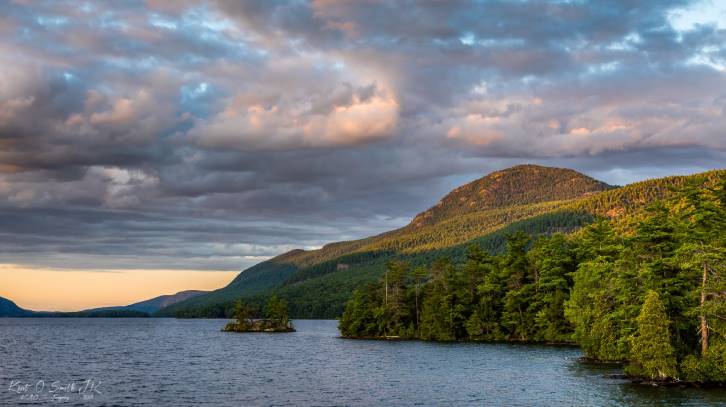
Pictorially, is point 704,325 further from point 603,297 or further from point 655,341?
point 603,297

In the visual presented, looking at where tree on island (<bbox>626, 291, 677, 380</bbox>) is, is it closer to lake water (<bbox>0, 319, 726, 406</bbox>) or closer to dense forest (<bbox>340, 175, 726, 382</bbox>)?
dense forest (<bbox>340, 175, 726, 382</bbox>)

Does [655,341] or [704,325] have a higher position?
[704,325]

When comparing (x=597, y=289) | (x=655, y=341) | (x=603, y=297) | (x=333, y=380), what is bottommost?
(x=333, y=380)

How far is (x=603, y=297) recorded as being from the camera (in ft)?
287

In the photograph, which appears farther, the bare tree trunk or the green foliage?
the green foliage

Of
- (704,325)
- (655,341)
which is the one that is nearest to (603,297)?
(704,325)

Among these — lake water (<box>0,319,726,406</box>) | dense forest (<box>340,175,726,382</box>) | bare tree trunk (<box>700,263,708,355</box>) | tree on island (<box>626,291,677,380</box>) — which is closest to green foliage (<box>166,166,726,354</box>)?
dense forest (<box>340,175,726,382</box>)

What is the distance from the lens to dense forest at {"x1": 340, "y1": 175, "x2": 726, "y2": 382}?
6506cm

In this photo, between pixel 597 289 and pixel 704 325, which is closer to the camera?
pixel 704 325

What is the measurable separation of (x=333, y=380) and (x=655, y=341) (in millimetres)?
38731

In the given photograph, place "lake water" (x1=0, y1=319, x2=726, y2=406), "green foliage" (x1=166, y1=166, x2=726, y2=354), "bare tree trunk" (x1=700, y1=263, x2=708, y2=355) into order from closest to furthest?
"lake water" (x1=0, y1=319, x2=726, y2=406)
"bare tree trunk" (x1=700, y1=263, x2=708, y2=355)
"green foliage" (x1=166, y1=166, x2=726, y2=354)

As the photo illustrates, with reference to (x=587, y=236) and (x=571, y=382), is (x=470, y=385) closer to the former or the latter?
(x=571, y=382)

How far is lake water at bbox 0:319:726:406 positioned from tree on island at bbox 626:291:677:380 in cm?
263

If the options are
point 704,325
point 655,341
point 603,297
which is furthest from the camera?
point 603,297
